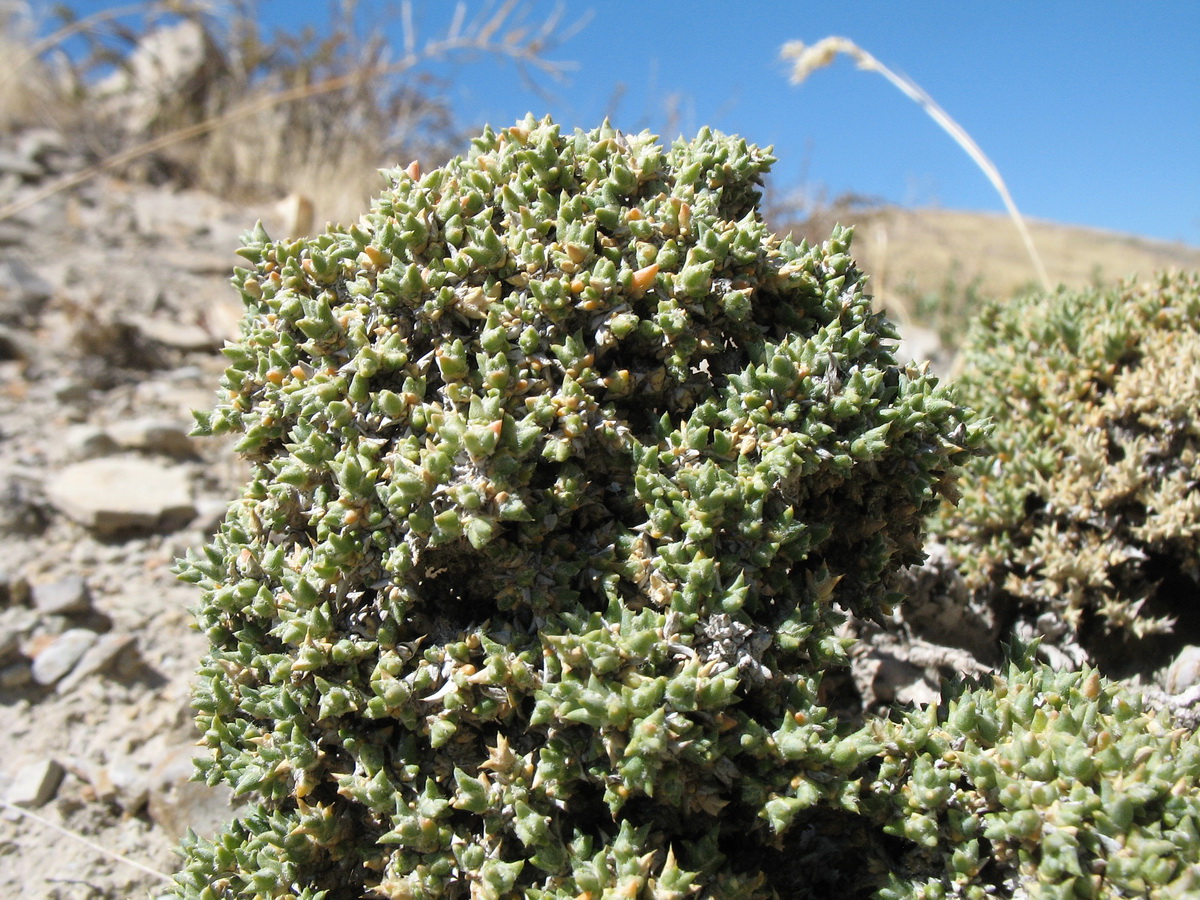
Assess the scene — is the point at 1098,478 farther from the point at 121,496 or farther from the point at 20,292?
the point at 20,292

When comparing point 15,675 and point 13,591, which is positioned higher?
point 13,591

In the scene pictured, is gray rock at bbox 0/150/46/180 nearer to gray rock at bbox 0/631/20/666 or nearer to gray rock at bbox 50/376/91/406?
gray rock at bbox 50/376/91/406

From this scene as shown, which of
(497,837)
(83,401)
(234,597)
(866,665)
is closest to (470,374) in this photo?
(234,597)

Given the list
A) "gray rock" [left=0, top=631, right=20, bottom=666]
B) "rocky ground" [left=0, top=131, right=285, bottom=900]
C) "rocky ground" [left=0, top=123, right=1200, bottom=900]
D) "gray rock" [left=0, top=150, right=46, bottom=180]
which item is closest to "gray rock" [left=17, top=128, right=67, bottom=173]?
"gray rock" [left=0, top=150, right=46, bottom=180]

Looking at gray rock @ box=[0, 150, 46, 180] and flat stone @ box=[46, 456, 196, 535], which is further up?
gray rock @ box=[0, 150, 46, 180]

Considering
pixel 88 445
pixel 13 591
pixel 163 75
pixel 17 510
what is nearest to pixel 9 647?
pixel 13 591

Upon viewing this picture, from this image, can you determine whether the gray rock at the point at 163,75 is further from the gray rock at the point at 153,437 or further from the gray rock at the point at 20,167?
the gray rock at the point at 153,437
